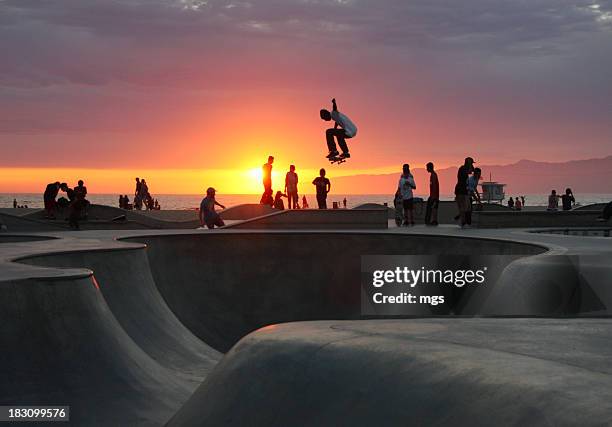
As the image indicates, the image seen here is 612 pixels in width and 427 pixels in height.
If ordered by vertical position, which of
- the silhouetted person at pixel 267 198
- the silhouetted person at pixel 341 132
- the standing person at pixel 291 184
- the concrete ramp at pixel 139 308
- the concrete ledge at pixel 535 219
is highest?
the silhouetted person at pixel 341 132

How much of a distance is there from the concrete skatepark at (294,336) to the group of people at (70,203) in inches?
324

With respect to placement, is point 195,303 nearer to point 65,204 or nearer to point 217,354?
point 217,354

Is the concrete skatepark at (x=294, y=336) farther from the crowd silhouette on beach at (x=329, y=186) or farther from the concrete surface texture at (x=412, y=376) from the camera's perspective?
the crowd silhouette on beach at (x=329, y=186)

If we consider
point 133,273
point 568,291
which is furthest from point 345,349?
point 133,273

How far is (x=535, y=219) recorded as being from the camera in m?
23.3

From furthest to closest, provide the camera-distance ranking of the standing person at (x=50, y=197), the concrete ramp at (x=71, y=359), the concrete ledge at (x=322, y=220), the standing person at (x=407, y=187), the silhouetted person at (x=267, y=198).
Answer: the silhouetted person at (x=267, y=198) → the standing person at (x=50, y=197) → the concrete ledge at (x=322, y=220) → the standing person at (x=407, y=187) → the concrete ramp at (x=71, y=359)

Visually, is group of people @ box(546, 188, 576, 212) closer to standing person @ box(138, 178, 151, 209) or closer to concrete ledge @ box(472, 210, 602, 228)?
concrete ledge @ box(472, 210, 602, 228)

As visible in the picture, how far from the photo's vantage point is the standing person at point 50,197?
2877cm

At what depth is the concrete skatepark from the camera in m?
3.72

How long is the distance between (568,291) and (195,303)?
9.08 metres

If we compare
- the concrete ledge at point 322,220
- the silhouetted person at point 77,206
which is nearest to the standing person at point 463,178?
the concrete ledge at point 322,220

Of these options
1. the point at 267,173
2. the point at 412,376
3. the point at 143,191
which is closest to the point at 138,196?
the point at 143,191

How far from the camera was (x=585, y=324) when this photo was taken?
555cm

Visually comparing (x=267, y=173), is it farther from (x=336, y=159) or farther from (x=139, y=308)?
(x=139, y=308)
